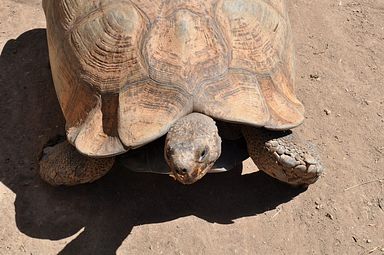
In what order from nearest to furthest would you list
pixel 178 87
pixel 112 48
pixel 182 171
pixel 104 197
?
pixel 182 171
pixel 178 87
pixel 112 48
pixel 104 197

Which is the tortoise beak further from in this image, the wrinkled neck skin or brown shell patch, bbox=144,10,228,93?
brown shell patch, bbox=144,10,228,93

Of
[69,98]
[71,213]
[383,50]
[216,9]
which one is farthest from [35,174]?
[383,50]

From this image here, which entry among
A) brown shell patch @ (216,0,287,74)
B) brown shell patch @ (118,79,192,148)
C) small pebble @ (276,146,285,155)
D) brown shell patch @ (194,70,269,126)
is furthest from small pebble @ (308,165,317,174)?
brown shell patch @ (118,79,192,148)

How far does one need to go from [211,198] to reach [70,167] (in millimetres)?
1046

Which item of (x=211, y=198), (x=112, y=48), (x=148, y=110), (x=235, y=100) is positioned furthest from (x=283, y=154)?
(x=112, y=48)

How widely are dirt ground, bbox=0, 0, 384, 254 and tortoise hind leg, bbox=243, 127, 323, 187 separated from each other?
334mm

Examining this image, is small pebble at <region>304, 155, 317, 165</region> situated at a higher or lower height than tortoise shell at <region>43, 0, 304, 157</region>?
lower

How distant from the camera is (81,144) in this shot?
3.46m

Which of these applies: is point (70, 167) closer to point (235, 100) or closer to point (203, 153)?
point (203, 153)

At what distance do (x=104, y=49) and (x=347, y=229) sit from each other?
6.88 feet

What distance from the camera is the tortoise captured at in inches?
128

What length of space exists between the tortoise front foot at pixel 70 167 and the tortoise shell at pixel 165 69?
0.24 m

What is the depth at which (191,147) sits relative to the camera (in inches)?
122

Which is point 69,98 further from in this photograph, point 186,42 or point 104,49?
point 186,42
